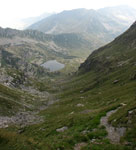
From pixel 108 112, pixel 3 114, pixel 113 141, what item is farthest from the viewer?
pixel 3 114

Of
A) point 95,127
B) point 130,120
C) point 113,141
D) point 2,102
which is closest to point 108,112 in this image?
point 95,127

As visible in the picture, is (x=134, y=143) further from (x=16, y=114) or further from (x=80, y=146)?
(x=16, y=114)

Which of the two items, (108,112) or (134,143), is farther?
(108,112)

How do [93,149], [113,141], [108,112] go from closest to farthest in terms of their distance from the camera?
[93,149], [113,141], [108,112]

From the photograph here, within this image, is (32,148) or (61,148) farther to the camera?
(61,148)

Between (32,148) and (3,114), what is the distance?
54.1 m

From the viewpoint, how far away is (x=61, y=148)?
19516 millimetres

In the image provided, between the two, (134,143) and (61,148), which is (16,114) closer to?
(61,148)

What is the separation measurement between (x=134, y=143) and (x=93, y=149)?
4.39m

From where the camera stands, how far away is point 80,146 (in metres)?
Result: 20.1

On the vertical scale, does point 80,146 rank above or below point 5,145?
below

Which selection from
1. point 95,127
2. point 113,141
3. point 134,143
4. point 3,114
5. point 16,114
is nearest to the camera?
point 134,143

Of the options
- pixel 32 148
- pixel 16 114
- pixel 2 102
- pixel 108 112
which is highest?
pixel 32 148

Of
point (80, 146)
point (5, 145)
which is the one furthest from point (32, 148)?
point (80, 146)
